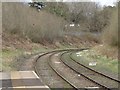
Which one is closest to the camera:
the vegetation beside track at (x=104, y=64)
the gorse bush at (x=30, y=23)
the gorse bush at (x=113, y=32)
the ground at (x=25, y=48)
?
the vegetation beside track at (x=104, y=64)

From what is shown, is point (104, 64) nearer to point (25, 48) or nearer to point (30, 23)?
point (25, 48)

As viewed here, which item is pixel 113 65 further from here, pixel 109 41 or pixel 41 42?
pixel 41 42

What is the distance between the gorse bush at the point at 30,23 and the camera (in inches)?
1961

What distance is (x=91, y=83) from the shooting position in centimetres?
1592

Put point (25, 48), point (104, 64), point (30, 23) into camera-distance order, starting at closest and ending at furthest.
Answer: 1. point (104, 64)
2. point (25, 48)
3. point (30, 23)

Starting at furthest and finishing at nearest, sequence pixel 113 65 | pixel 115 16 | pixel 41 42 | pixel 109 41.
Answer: pixel 41 42, pixel 109 41, pixel 115 16, pixel 113 65

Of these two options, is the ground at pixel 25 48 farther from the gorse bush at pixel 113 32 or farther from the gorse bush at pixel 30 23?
the gorse bush at pixel 30 23

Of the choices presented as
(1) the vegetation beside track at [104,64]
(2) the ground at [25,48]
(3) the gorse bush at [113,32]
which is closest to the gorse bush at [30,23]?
(2) the ground at [25,48]

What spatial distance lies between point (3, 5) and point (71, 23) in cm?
4063

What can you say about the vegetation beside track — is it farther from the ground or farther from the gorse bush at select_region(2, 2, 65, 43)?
the gorse bush at select_region(2, 2, 65, 43)

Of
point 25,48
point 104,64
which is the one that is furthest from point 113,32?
→ point 25,48

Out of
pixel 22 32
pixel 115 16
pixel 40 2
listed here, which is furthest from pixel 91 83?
pixel 40 2

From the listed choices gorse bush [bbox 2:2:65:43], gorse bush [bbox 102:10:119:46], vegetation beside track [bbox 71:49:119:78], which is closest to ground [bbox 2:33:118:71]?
gorse bush [bbox 102:10:119:46]

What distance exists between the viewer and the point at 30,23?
2191 inches
